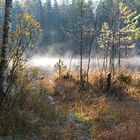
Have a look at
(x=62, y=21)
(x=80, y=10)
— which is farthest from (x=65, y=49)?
(x=80, y=10)

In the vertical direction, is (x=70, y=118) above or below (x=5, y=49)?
below

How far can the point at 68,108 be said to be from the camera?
35.1 feet

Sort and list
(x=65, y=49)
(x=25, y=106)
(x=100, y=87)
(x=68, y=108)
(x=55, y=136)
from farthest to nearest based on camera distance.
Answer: (x=65, y=49), (x=100, y=87), (x=68, y=108), (x=25, y=106), (x=55, y=136)

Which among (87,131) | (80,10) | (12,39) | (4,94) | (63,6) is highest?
Result: (63,6)

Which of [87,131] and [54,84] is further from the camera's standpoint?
[54,84]

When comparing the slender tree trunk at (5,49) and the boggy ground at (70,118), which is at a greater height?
the slender tree trunk at (5,49)

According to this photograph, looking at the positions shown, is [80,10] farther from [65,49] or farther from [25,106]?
[65,49]

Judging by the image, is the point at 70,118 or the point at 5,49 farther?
the point at 70,118

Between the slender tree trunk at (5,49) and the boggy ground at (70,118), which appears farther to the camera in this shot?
the slender tree trunk at (5,49)

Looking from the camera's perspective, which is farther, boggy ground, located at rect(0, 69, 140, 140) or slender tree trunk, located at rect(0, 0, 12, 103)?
slender tree trunk, located at rect(0, 0, 12, 103)

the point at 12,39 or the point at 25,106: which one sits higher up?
the point at 12,39

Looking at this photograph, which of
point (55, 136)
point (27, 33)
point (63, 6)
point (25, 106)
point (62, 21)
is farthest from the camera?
point (63, 6)

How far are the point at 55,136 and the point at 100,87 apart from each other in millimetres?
7839

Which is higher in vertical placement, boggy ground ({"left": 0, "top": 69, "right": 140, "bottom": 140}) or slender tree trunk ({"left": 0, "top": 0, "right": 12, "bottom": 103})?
slender tree trunk ({"left": 0, "top": 0, "right": 12, "bottom": 103})
